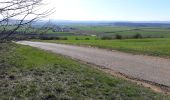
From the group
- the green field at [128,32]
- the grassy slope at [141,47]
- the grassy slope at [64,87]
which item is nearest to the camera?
the grassy slope at [64,87]

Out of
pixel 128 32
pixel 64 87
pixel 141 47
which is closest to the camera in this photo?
pixel 64 87

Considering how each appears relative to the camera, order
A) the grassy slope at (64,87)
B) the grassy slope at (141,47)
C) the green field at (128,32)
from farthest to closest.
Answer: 1. the green field at (128,32)
2. the grassy slope at (141,47)
3. the grassy slope at (64,87)

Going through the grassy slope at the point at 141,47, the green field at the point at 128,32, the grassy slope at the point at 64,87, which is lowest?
the green field at the point at 128,32

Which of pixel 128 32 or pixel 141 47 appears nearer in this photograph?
pixel 141 47

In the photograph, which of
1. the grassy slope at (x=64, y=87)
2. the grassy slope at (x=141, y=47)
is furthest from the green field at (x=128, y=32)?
the grassy slope at (x=64, y=87)

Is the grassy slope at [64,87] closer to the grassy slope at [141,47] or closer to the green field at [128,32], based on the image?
the grassy slope at [141,47]

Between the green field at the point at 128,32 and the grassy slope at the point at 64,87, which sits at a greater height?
the grassy slope at the point at 64,87

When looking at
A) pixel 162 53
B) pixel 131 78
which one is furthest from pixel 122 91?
pixel 162 53

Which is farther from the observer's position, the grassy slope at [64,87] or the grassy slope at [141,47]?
the grassy slope at [141,47]

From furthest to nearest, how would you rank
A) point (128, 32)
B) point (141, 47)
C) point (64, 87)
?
point (128, 32) < point (141, 47) < point (64, 87)

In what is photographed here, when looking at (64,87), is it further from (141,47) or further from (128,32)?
(128,32)

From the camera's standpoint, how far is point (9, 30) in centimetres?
401

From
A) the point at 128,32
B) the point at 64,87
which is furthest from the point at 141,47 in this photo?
the point at 128,32

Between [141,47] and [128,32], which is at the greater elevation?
[141,47]
